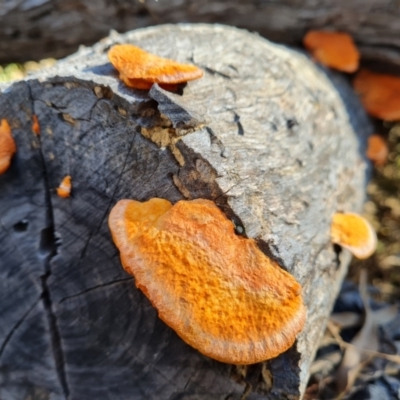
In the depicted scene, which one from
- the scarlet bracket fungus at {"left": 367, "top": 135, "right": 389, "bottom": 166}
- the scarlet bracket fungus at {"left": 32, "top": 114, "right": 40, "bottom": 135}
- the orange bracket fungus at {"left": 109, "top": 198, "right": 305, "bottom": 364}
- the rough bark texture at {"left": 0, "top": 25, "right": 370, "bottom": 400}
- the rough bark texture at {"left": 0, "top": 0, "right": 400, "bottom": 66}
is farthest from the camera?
the scarlet bracket fungus at {"left": 367, "top": 135, "right": 389, "bottom": 166}

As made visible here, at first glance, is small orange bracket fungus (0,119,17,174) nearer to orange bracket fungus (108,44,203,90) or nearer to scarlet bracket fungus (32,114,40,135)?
scarlet bracket fungus (32,114,40,135)

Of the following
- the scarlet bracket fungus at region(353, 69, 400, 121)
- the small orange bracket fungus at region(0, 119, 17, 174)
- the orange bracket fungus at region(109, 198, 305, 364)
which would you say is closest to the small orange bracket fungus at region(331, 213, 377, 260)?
the orange bracket fungus at region(109, 198, 305, 364)

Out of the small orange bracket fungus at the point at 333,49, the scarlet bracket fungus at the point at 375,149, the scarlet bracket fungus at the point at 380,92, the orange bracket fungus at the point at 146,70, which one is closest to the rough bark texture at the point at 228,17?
the small orange bracket fungus at the point at 333,49

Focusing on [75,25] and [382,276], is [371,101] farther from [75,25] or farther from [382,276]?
[75,25]

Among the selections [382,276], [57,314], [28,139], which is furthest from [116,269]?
[382,276]

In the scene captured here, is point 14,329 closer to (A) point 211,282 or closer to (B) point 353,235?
(A) point 211,282
